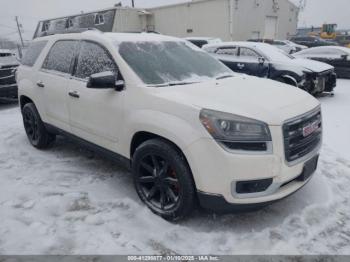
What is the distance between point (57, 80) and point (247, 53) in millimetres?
6421

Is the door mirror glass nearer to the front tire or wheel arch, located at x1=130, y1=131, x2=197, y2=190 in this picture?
wheel arch, located at x1=130, y1=131, x2=197, y2=190

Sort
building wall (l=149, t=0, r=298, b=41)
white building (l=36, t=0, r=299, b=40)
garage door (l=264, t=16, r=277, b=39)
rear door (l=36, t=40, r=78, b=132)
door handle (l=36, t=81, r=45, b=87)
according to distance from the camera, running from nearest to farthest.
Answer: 1. rear door (l=36, t=40, r=78, b=132)
2. door handle (l=36, t=81, r=45, b=87)
3. building wall (l=149, t=0, r=298, b=41)
4. white building (l=36, t=0, r=299, b=40)
5. garage door (l=264, t=16, r=277, b=39)

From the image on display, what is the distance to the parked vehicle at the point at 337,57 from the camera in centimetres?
1229

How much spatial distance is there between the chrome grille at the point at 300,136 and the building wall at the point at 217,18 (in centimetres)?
2112

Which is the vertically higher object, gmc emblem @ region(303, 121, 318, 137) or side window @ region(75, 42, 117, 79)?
side window @ region(75, 42, 117, 79)

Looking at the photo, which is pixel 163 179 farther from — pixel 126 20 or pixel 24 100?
pixel 126 20

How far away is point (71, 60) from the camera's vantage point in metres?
4.28

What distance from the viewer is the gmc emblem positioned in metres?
3.05

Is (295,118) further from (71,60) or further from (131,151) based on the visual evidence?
(71,60)

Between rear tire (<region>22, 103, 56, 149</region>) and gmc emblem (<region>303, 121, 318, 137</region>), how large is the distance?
3.73 meters

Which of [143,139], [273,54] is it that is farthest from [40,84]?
[273,54]

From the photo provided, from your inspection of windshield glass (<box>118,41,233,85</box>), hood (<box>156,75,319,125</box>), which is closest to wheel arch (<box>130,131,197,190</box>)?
hood (<box>156,75,319,125</box>)

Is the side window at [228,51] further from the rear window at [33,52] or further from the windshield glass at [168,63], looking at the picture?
the rear window at [33,52]

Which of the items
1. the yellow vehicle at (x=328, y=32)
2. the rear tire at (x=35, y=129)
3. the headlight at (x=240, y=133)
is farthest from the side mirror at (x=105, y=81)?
the yellow vehicle at (x=328, y=32)
